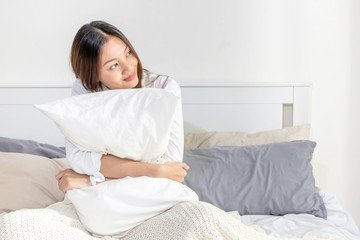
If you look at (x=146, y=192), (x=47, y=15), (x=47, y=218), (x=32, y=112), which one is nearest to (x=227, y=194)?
(x=146, y=192)

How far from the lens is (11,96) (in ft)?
7.59

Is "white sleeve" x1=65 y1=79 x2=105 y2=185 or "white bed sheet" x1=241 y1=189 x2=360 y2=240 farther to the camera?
"white bed sheet" x1=241 y1=189 x2=360 y2=240

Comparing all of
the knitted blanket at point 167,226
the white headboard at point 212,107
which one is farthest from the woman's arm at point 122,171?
the white headboard at point 212,107

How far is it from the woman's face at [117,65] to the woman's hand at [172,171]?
11.7 inches

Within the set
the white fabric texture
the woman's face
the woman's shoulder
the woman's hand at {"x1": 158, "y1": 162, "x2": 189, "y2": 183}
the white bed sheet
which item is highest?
the woman's face

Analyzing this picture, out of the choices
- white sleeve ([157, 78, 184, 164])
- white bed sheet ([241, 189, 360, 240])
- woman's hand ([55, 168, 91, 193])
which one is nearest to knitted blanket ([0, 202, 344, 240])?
woman's hand ([55, 168, 91, 193])

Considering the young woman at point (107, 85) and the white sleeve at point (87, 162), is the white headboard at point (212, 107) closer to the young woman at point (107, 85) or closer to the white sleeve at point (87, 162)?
the young woman at point (107, 85)

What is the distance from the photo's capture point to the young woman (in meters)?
1.48

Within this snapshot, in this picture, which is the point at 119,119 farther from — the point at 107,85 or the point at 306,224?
the point at 306,224

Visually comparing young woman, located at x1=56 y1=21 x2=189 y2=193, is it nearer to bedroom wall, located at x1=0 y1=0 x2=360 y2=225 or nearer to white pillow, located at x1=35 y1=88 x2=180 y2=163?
white pillow, located at x1=35 y1=88 x2=180 y2=163

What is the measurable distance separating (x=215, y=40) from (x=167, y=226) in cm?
125

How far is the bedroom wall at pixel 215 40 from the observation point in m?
2.32

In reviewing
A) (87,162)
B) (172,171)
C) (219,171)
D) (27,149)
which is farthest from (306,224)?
(27,149)

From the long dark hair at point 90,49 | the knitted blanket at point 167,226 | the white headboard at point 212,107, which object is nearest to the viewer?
the knitted blanket at point 167,226
